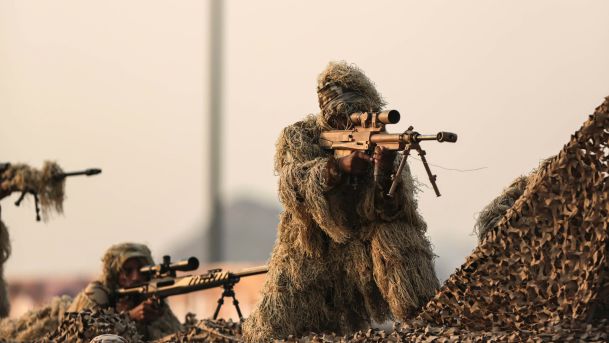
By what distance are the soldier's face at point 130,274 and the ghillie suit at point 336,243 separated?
2285 millimetres

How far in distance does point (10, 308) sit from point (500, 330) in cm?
564

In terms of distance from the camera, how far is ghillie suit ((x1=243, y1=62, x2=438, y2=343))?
644cm

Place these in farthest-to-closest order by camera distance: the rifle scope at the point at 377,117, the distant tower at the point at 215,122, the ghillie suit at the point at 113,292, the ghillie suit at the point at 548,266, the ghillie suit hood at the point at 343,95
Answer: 1. the distant tower at the point at 215,122
2. the ghillie suit at the point at 113,292
3. the ghillie suit hood at the point at 343,95
4. the rifle scope at the point at 377,117
5. the ghillie suit at the point at 548,266

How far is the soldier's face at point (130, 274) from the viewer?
8922 mm

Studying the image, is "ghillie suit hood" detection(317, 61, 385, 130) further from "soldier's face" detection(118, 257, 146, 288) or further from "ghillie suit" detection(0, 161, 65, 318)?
"ghillie suit" detection(0, 161, 65, 318)

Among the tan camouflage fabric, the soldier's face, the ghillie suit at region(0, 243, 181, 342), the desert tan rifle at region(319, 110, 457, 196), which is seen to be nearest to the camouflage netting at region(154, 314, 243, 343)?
the ghillie suit at region(0, 243, 181, 342)

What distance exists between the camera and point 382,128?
6230 millimetres

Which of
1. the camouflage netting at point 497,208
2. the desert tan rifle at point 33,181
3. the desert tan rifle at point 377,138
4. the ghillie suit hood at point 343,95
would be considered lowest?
the camouflage netting at point 497,208

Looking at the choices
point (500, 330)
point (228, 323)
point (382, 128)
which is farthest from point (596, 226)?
point (228, 323)

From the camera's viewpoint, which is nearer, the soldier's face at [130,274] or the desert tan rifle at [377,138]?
the desert tan rifle at [377,138]

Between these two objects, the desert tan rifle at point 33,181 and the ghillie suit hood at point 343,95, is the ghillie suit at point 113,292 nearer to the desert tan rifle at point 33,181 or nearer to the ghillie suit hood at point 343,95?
the desert tan rifle at point 33,181

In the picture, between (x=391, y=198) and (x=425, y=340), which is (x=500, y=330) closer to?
(x=425, y=340)

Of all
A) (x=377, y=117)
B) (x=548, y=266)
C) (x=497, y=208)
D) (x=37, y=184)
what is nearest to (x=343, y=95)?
(x=377, y=117)

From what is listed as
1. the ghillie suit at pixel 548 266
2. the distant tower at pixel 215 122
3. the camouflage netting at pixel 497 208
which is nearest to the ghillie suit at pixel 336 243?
the camouflage netting at pixel 497 208
